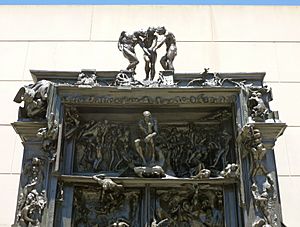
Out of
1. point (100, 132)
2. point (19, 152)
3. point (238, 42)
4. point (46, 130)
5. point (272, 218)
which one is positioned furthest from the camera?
point (238, 42)

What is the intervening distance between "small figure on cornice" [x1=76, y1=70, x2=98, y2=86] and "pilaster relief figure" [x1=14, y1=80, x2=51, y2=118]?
41 cm

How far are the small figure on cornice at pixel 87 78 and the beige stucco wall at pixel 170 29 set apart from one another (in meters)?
2.00

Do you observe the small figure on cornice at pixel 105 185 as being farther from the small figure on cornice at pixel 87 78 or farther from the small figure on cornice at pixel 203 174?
the small figure on cornice at pixel 87 78

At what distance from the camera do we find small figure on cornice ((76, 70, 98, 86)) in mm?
5945

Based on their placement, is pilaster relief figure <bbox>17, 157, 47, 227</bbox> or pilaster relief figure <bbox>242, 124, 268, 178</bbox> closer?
pilaster relief figure <bbox>17, 157, 47, 227</bbox>

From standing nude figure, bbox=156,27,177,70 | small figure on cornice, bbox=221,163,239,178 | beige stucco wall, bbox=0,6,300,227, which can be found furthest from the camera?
beige stucco wall, bbox=0,6,300,227

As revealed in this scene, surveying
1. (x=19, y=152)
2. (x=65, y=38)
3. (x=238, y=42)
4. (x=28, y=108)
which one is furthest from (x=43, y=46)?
(x=238, y=42)

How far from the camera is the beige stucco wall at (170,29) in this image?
7.94 m

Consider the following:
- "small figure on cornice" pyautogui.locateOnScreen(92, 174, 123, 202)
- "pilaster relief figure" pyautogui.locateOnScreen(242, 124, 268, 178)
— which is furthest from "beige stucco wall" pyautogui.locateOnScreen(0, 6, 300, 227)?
"small figure on cornice" pyautogui.locateOnScreen(92, 174, 123, 202)

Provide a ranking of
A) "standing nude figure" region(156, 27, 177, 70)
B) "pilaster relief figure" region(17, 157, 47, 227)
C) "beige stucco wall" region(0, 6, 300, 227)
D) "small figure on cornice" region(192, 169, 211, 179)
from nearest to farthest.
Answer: "pilaster relief figure" region(17, 157, 47, 227)
"small figure on cornice" region(192, 169, 211, 179)
"standing nude figure" region(156, 27, 177, 70)
"beige stucco wall" region(0, 6, 300, 227)

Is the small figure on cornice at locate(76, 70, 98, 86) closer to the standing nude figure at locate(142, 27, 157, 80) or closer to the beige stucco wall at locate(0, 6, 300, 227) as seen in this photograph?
the standing nude figure at locate(142, 27, 157, 80)

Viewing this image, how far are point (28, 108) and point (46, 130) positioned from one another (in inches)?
16.3

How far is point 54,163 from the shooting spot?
5461 millimetres

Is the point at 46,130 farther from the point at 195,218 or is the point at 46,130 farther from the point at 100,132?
the point at 195,218
